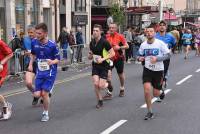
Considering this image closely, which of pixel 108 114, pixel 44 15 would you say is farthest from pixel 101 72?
pixel 44 15

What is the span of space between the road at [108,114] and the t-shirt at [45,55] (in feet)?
2.83

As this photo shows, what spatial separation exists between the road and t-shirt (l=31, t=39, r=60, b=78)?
862mm

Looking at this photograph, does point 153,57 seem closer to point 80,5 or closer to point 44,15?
point 44,15

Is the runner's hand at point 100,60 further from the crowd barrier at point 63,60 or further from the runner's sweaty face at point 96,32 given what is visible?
the crowd barrier at point 63,60

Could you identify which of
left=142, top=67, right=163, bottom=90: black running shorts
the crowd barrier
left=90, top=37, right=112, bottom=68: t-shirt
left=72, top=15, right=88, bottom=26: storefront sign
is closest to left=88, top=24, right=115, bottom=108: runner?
left=90, top=37, right=112, bottom=68: t-shirt

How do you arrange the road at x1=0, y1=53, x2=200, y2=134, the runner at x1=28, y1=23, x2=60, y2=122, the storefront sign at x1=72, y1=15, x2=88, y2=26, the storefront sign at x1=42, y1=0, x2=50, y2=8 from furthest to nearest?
the storefront sign at x1=72, y1=15, x2=88, y2=26 → the storefront sign at x1=42, y1=0, x2=50, y2=8 → the runner at x1=28, y1=23, x2=60, y2=122 → the road at x1=0, y1=53, x2=200, y2=134

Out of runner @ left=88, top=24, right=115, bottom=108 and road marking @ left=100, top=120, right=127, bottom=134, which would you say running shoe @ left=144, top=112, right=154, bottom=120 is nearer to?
road marking @ left=100, top=120, right=127, bottom=134

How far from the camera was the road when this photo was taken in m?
8.59

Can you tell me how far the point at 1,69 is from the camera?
940 centimetres

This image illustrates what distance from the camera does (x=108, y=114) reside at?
10.0m

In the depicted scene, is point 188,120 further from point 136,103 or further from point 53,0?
point 53,0

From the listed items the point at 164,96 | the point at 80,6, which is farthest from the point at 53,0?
the point at 164,96

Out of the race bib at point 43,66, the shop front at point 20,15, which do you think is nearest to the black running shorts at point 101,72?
the race bib at point 43,66

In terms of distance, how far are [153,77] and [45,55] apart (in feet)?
6.67
